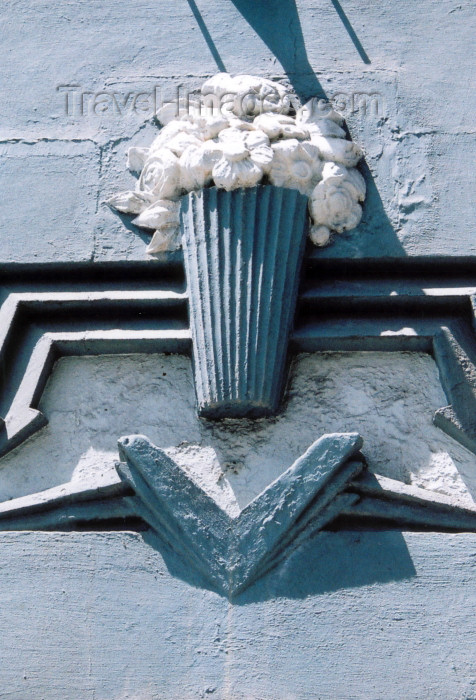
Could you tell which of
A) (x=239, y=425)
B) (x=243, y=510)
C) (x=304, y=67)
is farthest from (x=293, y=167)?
(x=243, y=510)

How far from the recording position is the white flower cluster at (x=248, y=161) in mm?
2885

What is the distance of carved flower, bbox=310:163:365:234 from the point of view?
2898 mm

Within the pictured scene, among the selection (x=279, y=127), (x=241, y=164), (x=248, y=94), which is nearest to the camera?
(x=241, y=164)

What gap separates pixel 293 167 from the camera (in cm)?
289

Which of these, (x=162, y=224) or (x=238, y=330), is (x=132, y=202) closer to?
(x=162, y=224)

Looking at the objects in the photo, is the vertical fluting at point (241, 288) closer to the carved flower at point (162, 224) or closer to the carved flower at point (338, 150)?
the carved flower at point (162, 224)

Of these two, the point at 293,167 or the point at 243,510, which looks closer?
the point at 243,510

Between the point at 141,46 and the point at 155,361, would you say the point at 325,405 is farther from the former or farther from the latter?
the point at 141,46

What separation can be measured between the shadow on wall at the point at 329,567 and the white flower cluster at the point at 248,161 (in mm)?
812

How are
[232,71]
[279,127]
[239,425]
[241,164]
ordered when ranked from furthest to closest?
1. [232,71]
2. [279,127]
3. [241,164]
4. [239,425]

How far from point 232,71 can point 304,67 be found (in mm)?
206

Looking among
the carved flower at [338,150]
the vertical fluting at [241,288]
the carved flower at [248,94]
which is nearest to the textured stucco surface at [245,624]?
the vertical fluting at [241,288]

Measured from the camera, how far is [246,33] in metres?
3.42

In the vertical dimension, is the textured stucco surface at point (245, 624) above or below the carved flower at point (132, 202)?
below
